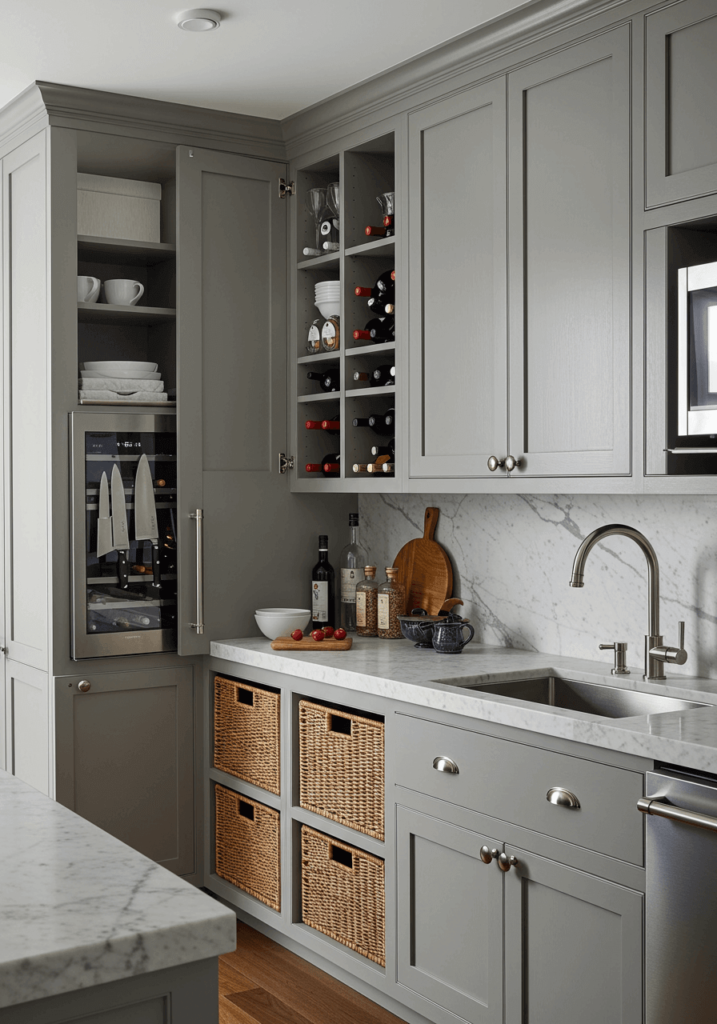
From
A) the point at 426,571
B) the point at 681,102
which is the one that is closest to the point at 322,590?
the point at 426,571

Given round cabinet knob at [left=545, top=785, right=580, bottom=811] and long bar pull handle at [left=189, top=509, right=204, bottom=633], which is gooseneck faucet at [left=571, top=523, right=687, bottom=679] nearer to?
round cabinet knob at [left=545, top=785, right=580, bottom=811]

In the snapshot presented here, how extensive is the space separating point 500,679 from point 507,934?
680 millimetres

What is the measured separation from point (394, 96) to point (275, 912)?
8.51ft

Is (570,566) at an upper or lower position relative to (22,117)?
lower

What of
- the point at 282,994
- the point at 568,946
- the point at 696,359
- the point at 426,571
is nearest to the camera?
the point at 568,946

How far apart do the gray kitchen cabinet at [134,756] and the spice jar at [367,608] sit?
2.01 ft

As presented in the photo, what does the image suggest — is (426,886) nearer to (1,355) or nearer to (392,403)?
(392,403)

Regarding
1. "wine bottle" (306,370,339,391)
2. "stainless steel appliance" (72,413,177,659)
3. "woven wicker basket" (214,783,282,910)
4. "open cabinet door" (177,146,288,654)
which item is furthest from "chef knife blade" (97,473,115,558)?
"woven wicker basket" (214,783,282,910)

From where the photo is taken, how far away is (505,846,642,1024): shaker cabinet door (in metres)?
2.10

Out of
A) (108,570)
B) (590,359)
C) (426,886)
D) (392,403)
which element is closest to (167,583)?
(108,570)

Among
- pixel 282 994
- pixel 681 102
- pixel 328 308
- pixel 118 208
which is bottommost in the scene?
pixel 282 994

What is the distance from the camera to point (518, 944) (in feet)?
7.74

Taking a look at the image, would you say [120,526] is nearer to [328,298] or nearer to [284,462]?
[284,462]

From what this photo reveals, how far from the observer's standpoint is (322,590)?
12.3ft
